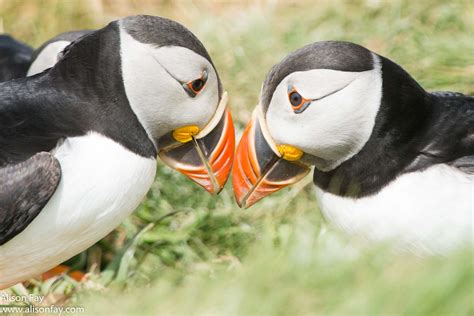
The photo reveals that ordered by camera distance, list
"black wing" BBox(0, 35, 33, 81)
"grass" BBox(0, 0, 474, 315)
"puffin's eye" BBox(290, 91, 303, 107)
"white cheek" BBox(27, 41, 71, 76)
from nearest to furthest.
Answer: "grass" BBox(0, 0, 474, 315) → "puffin's eye" BBox(290, 91, 303, 107) → "white cheek" BBox(27, 41, 71, 76) → "black wing" BBox(0, 35, 33, 81)

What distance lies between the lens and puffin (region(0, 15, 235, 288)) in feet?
15.1

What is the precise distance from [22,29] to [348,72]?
5312mm

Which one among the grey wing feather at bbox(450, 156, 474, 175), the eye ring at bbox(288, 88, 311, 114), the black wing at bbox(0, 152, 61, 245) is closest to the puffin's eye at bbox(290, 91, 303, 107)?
the eye ring at bbox(288, 88, 311, 114)

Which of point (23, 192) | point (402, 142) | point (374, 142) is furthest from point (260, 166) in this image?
point (23, 192)

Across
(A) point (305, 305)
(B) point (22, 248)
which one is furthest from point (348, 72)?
(B) point (22, 248)

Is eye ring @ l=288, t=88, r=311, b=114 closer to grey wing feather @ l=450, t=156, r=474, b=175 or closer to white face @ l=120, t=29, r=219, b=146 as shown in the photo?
white face @ l=120, t=29, r=219, b=146

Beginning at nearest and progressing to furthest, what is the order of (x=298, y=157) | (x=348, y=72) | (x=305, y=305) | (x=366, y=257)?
(x=305, y=305)
(x=366, y=257)
(x=348, y=72)
(x=298, y=157)

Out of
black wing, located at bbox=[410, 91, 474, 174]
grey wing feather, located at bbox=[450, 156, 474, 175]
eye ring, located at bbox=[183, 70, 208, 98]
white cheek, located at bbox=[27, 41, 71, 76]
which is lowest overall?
white cheek, located at bbox=[27, 41, 71, 76]

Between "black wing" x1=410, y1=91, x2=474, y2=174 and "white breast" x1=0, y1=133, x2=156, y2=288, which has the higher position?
"black wing" x1=410, y1=91, x2=474, y2=174

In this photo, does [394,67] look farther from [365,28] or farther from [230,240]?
[365,28]

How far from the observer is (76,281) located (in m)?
5.68

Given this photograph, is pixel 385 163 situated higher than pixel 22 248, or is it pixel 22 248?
pixel 385 163

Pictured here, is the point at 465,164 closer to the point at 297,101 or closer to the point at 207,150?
the point at 297,101

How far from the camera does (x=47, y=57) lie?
673 centimetres
